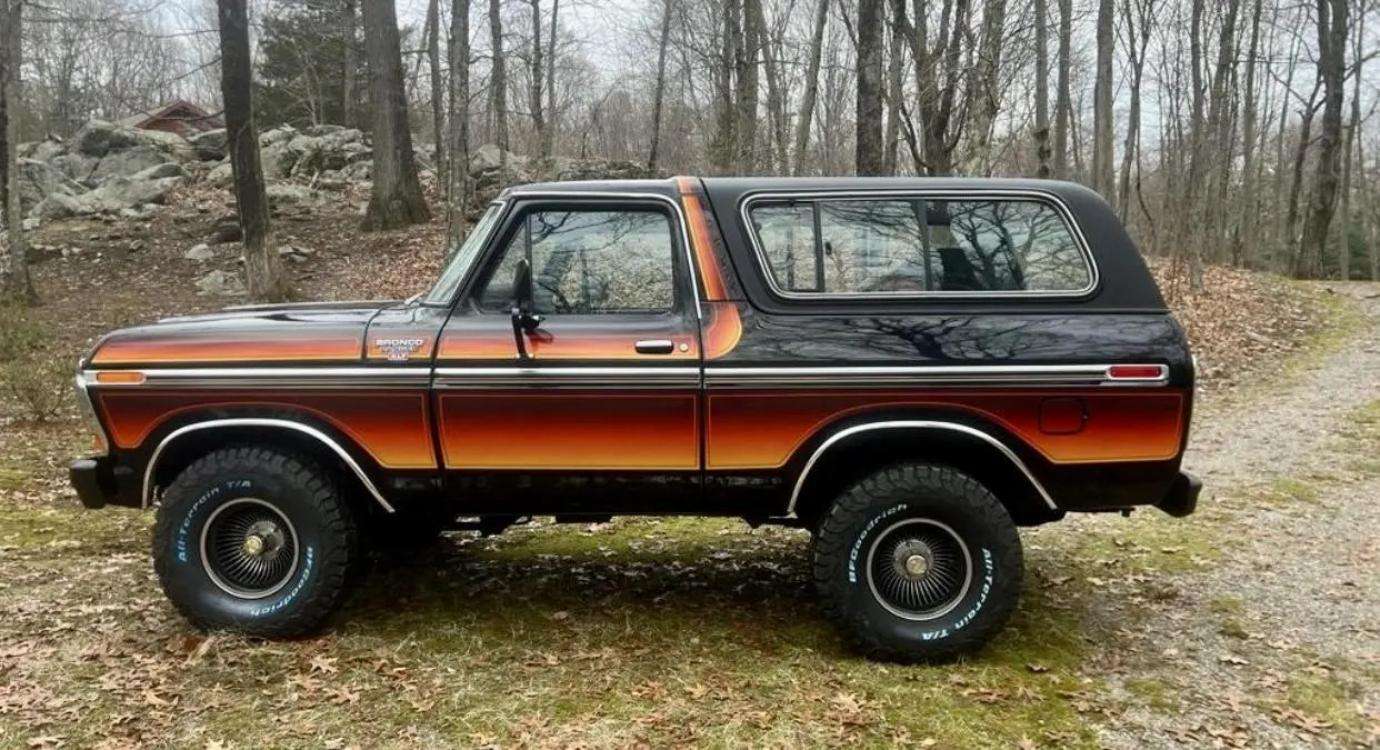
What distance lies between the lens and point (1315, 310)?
15633 millimetres

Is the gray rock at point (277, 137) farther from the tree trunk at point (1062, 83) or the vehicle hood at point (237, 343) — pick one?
the vehicle hood at point (237, 343)

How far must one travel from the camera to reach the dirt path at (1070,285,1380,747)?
349 cm

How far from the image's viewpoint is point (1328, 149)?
2094 centimetres

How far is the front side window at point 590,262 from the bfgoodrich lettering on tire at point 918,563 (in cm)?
124

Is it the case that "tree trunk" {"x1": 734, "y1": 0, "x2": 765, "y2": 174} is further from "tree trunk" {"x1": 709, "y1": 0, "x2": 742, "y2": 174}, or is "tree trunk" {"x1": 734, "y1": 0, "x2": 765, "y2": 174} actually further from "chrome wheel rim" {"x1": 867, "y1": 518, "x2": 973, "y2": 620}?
"chrome wheel rim" {"x1": 867, "y1": 518, "x2": 973, "y2": 620}

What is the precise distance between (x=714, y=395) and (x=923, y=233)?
114cm

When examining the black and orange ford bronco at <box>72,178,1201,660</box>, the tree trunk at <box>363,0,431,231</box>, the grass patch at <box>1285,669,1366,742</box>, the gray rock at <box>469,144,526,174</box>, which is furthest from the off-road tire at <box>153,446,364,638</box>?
the gray rock at <box>469,144,526,174</box>

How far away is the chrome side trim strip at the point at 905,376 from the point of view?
369cm

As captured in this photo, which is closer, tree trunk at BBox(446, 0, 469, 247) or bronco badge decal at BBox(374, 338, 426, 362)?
bronco badge decal at BBox(374, 338, 426, 362)

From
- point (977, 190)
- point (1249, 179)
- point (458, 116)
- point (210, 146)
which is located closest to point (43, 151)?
point (210, 146)

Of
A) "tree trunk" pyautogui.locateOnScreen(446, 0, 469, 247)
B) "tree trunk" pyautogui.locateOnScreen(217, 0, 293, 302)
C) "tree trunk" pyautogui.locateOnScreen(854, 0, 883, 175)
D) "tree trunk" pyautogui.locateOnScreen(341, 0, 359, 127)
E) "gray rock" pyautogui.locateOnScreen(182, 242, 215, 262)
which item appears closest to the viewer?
"tree trunk" pyautogui.locateOnScreen(854, 0, 883, 175)

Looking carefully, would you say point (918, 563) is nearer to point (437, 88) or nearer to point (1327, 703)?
point (1327, 703)

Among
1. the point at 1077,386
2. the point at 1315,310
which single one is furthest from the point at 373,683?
the point at 1315,310

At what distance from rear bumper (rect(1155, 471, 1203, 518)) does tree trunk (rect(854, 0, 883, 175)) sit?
6.24 meters
